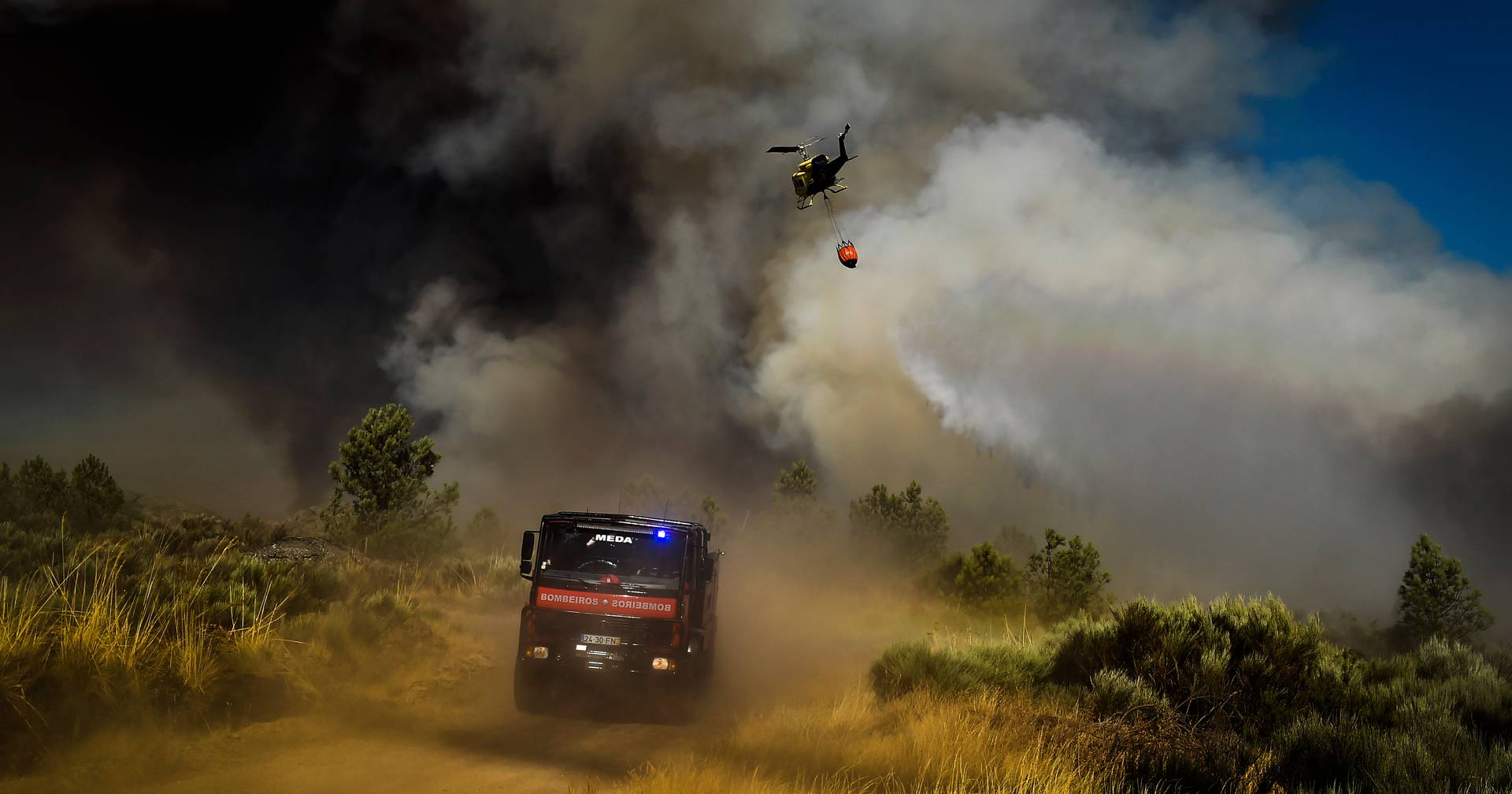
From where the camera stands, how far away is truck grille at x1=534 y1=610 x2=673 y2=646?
450 inches

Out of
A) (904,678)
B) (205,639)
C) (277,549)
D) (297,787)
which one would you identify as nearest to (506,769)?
(297,787)

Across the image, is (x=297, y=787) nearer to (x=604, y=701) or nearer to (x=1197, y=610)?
(x=604, y=701)

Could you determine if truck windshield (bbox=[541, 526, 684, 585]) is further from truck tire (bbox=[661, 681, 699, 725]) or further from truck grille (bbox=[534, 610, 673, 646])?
truck tire (bbox=[661, 681, 699, 725])

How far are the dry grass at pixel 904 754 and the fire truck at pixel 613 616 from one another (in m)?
1.89

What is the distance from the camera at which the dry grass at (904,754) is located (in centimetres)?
659

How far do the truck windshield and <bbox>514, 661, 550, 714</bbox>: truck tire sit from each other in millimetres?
1423

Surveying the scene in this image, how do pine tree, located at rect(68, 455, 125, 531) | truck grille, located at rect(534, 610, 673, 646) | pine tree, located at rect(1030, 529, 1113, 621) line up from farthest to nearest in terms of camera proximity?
pine tree, located at rect(1030, 529, 1113, 621), pine tree, located at rect(68, 455, 125, 531), truck grille, located at rect(534, 610, 673, 646)

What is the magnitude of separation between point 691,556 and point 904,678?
11.8 ft

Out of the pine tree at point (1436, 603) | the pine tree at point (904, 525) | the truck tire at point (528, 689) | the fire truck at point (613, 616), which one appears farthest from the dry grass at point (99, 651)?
the pine tree at point (1436, 603)

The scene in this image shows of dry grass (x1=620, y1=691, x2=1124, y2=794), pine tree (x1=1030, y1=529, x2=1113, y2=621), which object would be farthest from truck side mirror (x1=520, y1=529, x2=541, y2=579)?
pine tree (x1=1030, y1=529, x2=1113, y2=621)

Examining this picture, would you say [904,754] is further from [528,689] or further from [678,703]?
[528,689]

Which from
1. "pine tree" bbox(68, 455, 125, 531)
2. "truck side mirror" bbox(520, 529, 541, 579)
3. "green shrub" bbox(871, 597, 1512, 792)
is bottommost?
"green shrub" bbox(871, 597, 1512, 792)

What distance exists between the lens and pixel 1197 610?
11125mm

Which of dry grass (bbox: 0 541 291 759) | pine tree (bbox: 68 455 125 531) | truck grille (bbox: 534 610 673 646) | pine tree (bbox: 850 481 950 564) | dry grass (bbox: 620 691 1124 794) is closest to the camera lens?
dry grass (bbox: 620 691 1124 794)
